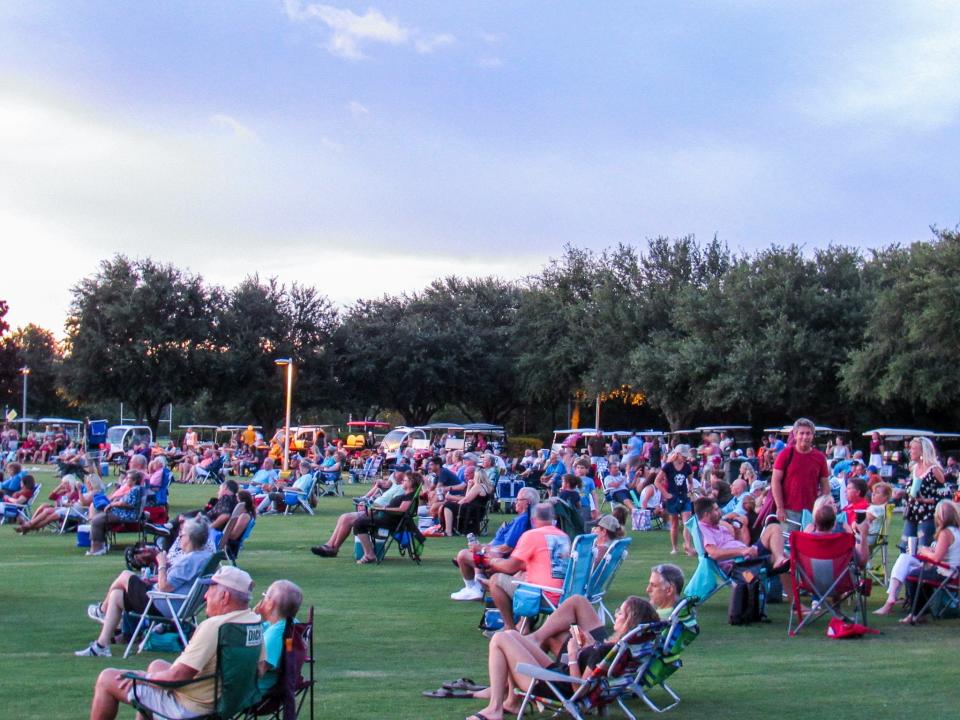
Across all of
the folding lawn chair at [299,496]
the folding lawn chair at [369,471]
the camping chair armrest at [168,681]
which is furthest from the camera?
the folding lawn chair at [369,471]

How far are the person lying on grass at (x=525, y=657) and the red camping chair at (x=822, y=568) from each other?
11.1 ft

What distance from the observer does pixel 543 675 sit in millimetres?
6277

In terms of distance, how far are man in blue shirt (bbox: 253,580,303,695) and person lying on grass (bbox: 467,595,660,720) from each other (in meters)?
1.16

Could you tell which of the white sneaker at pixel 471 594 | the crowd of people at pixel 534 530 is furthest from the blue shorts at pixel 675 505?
the white sneaker at pixel 471 594

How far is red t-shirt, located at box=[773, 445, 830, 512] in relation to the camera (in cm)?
1061

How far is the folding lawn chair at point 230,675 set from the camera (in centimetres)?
550

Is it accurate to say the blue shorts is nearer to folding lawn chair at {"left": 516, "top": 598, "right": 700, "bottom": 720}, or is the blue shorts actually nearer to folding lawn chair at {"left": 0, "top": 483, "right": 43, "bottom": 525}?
folding lawn chair at {"left": 516, "top": 598, "right": 700, "bottom": 720}

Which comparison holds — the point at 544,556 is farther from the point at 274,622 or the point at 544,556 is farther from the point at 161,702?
the point at 161,702

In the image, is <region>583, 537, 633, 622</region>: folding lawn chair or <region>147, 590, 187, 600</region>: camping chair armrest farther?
<region>583, 537, 633, 622</region>: folding lawn chair

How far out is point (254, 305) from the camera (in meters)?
61.2

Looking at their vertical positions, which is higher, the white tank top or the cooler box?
the white tank top

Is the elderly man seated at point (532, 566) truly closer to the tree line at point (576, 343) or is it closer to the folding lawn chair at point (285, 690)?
the folding lawn chair at point (285, 690)

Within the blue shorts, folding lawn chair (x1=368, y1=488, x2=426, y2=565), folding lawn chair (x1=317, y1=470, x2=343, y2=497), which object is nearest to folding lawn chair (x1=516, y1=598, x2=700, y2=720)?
folding lawn chair (x1=368, y1=488, x2=426, y2=565)

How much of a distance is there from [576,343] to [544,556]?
169ft
